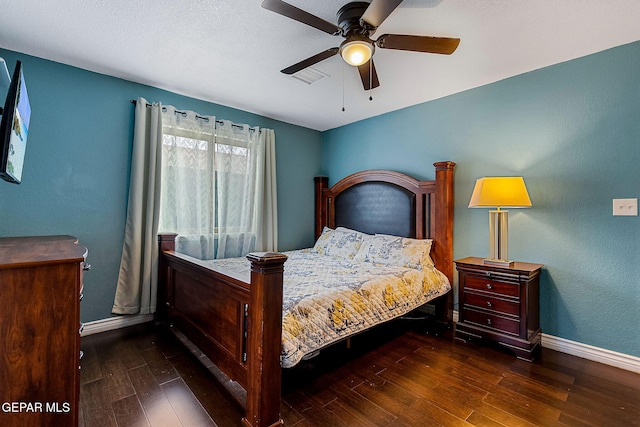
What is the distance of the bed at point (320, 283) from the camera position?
5.03 ft

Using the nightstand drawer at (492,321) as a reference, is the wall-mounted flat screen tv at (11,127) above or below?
above

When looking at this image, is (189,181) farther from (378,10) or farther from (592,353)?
(592,353)

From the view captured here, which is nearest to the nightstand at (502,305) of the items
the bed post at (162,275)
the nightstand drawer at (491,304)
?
the nightstand drawer at (491,304)

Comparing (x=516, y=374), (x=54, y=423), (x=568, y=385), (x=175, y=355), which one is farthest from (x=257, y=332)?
(x=568, y=385)

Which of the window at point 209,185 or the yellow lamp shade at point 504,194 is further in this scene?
the window at point 209,185

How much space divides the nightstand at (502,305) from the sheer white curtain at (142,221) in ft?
9.67

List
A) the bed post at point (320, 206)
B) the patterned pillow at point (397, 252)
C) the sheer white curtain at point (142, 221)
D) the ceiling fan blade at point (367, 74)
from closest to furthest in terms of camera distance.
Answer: the ceiling fan blade at point (367, 74)
the sheer white curtain at point (142, 221)
the patterned pillow at point (397, 252)
the bed post at point (320, 206)

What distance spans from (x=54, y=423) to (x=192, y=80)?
274 centimetres

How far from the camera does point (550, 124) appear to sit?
2.57 metres

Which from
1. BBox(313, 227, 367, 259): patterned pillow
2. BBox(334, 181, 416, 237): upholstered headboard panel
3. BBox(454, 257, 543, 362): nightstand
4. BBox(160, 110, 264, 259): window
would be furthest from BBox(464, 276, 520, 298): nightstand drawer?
BBox(160, 110, 264, 259): window

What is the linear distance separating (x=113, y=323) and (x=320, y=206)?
2.77m

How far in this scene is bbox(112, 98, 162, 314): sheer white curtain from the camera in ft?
9.37

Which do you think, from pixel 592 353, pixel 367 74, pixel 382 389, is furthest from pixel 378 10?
pixel 592 353

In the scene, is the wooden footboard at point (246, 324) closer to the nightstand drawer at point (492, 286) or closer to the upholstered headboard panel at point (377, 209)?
the nightstand drawer at point (492, 286)
